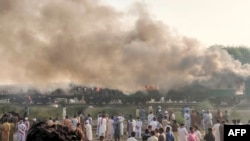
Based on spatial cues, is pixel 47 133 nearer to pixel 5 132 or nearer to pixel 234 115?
pixel 5 132

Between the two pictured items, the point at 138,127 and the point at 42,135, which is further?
the point at 138,127

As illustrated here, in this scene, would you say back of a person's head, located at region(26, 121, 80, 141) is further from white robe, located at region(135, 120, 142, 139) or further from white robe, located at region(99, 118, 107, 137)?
white robe, located at region(135, 120, 142, 139)

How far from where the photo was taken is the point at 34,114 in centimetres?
2619

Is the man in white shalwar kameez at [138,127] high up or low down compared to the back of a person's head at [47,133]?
down

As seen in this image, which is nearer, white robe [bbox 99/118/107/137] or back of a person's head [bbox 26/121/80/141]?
back of a person's head [bbox 26/121/80/141]

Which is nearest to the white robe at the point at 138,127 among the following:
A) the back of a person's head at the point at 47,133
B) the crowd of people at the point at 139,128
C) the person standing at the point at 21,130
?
the crowd of people at the point at 139,128

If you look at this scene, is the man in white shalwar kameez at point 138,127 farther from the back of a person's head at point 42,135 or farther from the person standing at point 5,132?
the back of a person's head at point 42,135

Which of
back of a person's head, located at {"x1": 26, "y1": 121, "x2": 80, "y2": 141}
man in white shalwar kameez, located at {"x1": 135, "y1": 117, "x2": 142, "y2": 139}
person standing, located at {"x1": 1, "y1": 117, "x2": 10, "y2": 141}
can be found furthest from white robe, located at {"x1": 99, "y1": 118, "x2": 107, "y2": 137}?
back of a person's head, located at {"x1": 26, "y1": 121, "x2": 80, "y2": 141}

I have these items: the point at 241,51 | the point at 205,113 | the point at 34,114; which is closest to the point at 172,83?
the point at 34,114

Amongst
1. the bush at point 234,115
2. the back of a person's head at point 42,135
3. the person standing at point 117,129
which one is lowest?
the person standing at point 117,129

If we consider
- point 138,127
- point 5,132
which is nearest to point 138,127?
point 138,127

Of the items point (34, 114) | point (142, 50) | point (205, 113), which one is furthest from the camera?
point (142, 50)

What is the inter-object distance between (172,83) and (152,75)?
1608 millimetres

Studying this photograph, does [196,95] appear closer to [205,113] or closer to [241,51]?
[205,113]
